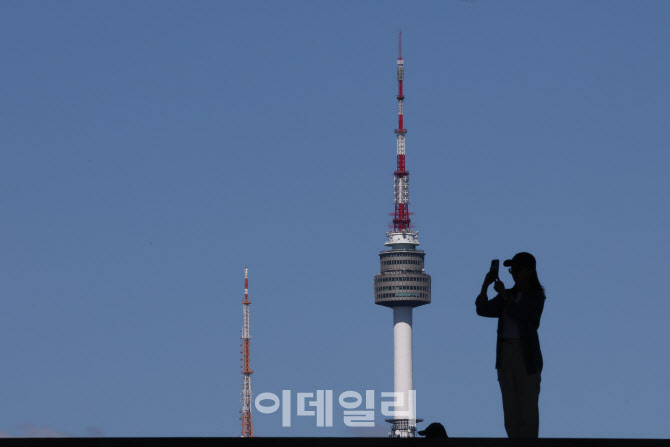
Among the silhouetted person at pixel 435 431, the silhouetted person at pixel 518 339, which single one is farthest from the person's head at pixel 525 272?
the silhouetted person at pixel 435 431

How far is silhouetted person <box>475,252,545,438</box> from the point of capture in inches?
774

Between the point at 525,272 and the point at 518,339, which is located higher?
the point at 525,272

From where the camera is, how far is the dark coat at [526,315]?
19.8 metres

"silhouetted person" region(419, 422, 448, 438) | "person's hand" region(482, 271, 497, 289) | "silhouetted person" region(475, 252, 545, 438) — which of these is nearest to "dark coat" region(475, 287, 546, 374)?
"silhouetted person" region(475, 252, 545, 438)

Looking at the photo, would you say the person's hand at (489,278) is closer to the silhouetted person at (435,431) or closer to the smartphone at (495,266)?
the smartphone at (495,266)

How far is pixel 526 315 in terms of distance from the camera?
19891 millimetres

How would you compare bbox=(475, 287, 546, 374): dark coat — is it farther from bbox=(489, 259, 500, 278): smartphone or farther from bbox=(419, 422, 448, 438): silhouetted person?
bbox=(419, 422, 448, 438): silhouetted person

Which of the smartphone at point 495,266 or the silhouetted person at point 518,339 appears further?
the smartphone at point 495,266

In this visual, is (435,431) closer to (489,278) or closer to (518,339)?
(518,339)

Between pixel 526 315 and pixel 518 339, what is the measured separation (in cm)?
32

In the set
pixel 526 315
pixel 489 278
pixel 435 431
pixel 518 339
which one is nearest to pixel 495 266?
pixel 489 278
